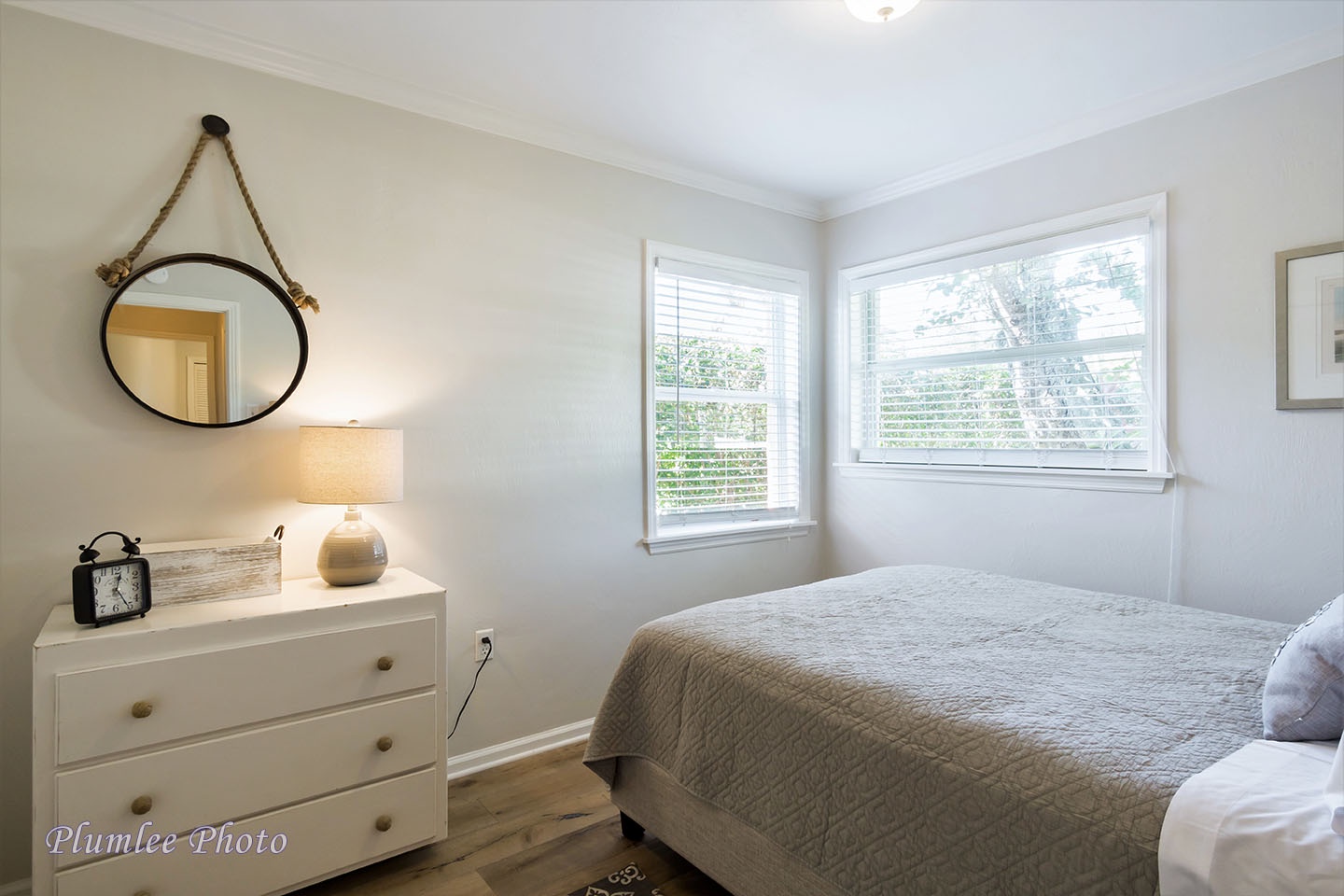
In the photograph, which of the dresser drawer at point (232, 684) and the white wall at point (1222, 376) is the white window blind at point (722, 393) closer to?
the white wall at point (1222, 376)

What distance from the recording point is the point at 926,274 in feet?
11.5

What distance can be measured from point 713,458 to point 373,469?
1.74 m

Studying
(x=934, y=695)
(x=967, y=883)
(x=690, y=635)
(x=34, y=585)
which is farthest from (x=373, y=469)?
(x=967, y=883)

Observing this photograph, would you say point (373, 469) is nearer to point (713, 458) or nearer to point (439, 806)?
point (439, 806)

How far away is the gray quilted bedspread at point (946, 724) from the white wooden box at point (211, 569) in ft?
3.56

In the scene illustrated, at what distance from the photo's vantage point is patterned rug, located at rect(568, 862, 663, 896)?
1.98m

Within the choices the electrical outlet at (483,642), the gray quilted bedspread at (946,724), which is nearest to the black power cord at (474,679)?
the electrical outlet at (483,642)

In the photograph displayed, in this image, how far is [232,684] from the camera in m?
1.86

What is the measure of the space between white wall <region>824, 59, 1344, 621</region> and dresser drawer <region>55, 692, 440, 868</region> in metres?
2.56

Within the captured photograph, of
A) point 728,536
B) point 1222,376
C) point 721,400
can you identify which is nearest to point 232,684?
point 728,536

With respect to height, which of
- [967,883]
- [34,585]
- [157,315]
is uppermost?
[157,315]

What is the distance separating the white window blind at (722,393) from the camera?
3371 millimetres

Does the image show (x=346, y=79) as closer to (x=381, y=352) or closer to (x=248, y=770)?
(x=381, y=352)

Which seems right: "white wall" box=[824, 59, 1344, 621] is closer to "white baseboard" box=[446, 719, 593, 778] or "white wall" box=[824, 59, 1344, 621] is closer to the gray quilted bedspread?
the gray quilted bedspread
